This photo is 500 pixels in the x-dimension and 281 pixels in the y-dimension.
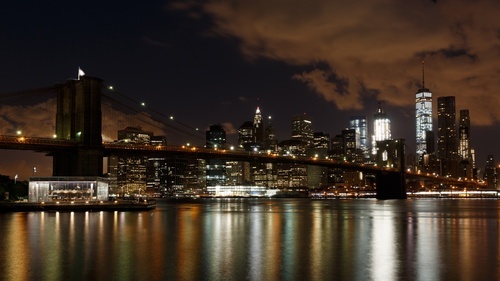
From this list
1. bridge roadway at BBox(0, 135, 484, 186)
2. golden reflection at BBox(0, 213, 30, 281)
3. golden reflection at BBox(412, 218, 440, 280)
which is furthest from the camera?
bridge roadway at BBox(0, 135, 484, 186)

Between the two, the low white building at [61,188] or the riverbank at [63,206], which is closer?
the riverbank at [63,206]

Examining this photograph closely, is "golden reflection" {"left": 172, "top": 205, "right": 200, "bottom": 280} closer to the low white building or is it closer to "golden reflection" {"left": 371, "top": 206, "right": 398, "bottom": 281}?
"golden reflection" {"left": 371, "top": 206, "right": 398, "bottom": 281}

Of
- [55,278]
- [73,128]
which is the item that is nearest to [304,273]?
[55,278]

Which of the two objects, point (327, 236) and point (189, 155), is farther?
point (189, 155)

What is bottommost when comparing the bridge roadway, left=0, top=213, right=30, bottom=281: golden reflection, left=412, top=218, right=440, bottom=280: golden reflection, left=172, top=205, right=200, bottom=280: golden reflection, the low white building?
left=412, top=218, right=440, bottom=280: golden reflection

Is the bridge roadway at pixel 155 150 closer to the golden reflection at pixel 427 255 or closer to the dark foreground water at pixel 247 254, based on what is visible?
the dark foreground water at pixel 247 254

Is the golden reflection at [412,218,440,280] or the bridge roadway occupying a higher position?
the bridge roadway

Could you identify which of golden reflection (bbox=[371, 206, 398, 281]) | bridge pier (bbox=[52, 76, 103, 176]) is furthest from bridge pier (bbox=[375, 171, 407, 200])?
golden reflection (bbox=[371, 206, 398, 281])

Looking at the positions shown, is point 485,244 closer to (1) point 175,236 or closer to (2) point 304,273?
(2) point 304,273

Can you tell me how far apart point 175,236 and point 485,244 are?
14.3 m

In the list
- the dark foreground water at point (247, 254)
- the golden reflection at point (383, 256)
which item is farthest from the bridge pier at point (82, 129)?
the golden reflection at point (383, 256)

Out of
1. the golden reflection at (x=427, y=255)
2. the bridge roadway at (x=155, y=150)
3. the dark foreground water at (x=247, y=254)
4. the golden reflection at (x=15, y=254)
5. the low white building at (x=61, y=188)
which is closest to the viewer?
the golden reflection at (x=15, y=254)

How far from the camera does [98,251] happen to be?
74.2 ft

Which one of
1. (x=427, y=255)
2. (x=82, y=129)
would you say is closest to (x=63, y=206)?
(x=82, y=129)
